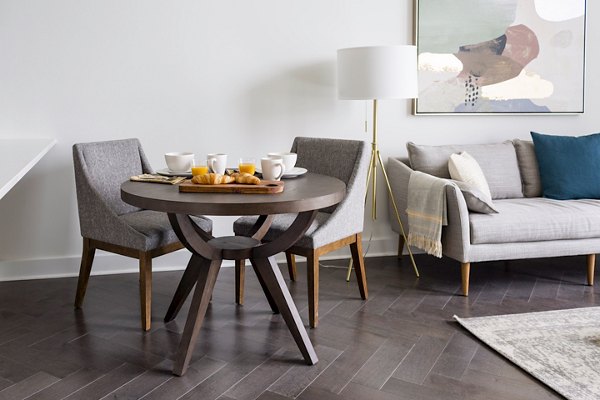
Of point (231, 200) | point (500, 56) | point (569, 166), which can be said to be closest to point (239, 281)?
point (231, 200)

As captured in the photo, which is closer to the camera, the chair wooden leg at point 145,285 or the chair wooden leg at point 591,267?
the chair wooden leg at point 145,285

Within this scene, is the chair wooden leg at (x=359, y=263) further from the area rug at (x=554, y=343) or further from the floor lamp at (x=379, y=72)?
the floor lamp at (x=379, y=72)

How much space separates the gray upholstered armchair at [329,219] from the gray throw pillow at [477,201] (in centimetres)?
63

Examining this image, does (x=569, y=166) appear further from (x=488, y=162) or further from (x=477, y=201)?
(x=477, y=201)

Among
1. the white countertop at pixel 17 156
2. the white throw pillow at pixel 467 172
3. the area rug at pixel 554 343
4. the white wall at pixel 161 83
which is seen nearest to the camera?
the white countertop at pixel 17 156

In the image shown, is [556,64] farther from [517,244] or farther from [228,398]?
[228,398]

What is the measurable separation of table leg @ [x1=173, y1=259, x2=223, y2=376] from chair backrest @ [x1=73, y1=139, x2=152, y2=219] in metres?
0.69

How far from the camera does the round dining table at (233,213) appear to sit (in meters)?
2.12

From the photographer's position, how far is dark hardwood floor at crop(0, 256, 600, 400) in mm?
2201

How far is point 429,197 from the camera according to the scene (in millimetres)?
3369

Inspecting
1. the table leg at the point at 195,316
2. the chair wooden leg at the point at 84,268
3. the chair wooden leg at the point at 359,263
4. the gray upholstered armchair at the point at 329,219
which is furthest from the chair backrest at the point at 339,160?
the chair wooden leg at the point at 84,268

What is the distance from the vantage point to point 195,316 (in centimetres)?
239

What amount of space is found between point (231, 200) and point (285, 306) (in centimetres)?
60

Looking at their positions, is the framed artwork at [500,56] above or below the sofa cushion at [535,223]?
above
